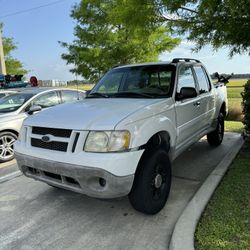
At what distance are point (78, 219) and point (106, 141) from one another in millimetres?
1184

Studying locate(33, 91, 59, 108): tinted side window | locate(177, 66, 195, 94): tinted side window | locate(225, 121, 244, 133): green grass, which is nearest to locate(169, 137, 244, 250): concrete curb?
locate(177, 66, 195, 94): tinted side window

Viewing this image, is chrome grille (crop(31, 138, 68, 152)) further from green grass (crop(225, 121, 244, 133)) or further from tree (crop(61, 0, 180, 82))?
tree (crop(61, 0, 180, 82))

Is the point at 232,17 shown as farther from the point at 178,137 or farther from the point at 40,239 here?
the point at 40,239

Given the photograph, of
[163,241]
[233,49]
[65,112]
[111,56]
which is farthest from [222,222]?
[111,56]

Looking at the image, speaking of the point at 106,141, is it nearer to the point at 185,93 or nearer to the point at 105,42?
the point at 185,93

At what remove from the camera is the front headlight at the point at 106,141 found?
125 inches

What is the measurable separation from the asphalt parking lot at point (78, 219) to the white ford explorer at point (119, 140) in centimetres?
26

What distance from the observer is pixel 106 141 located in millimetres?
3193

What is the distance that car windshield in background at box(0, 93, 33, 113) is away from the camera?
6686mm

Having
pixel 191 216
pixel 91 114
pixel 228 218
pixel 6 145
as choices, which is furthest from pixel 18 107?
pixel 228 218

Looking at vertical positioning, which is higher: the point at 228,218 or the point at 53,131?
the point at 53,131

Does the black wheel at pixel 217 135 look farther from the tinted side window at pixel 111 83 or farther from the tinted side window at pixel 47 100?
the tinted side window at pixel 47 100

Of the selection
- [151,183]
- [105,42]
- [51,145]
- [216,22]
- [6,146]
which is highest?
[105,42]

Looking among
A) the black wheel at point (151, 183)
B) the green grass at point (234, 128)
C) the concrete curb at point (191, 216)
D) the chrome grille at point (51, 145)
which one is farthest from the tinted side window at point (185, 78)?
the green grass at point (234, 128)
